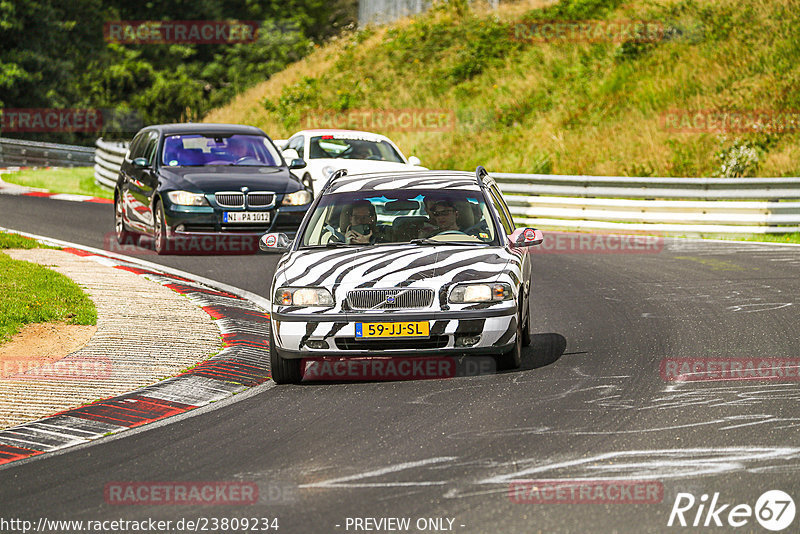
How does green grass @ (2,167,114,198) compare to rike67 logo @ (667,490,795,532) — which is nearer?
rike67 logo @ (667,490,795,532)

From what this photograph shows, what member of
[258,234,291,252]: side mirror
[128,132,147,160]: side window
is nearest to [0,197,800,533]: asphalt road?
[258,234,291,252]: side mirror

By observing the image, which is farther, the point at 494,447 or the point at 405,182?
the point at 405,182

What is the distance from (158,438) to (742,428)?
357cm

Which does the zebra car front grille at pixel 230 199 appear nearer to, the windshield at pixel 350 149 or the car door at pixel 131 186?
the car door at pixel 131 186

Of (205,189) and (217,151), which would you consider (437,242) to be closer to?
(205,189)

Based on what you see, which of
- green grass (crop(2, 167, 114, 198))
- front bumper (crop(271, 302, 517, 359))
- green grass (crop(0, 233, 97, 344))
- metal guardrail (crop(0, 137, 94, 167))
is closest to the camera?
front bumper (crop(271, 302, 517, 359))

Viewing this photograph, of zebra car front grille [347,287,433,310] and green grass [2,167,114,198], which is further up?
Answer: zebra car front grille [347,287,433,310]

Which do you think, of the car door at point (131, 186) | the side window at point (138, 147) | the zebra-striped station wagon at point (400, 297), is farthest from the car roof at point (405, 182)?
the side window at point (138, 147)

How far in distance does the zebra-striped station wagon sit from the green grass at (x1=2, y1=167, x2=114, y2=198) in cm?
1945

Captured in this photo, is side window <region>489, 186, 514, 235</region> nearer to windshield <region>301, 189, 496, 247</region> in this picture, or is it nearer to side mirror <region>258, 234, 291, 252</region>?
windshield <region>301, 189, 496, 247</region>

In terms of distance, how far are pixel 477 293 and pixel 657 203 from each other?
12.8m

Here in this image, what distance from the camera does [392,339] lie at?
888 centimetres

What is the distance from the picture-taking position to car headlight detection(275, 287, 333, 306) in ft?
29.6

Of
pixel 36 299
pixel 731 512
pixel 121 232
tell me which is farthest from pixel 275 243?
pixel 121 232
